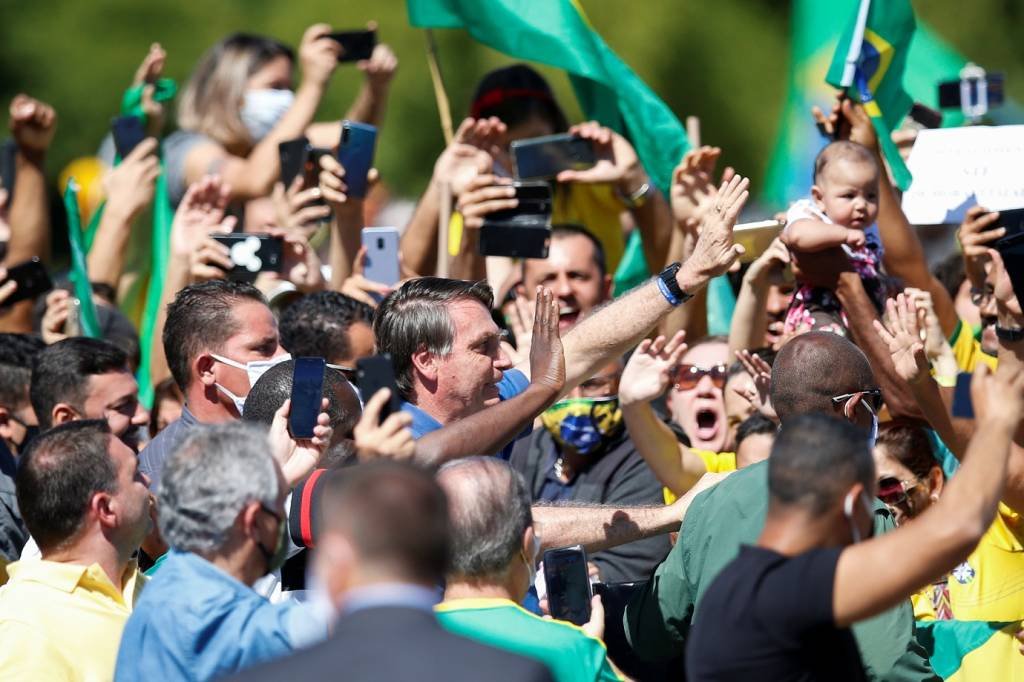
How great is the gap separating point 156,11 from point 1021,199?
10.0m

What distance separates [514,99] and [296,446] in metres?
3.58

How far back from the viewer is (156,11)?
47.3 ft

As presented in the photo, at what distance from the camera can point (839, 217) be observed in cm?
600

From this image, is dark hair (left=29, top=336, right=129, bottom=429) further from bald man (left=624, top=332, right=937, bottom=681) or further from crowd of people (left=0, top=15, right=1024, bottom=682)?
bald man (left=624, top=332, right=937, bottom=681)

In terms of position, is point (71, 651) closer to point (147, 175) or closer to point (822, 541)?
point (822, 541)

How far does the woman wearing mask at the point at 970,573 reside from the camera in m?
5.05

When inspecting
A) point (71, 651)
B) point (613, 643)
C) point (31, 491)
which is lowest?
point (613, 643)

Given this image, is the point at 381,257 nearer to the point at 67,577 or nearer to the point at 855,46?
the point at 855,46

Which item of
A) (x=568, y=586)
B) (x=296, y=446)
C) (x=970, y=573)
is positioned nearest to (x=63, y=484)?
(x=296, y=446)

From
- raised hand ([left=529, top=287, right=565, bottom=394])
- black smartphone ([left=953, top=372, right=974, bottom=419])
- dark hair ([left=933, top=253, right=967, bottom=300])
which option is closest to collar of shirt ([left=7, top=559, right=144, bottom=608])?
raised hand ([left=529, top=287, right=565, bottom=394])

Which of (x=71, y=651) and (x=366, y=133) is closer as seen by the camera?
(x=71, y=651)

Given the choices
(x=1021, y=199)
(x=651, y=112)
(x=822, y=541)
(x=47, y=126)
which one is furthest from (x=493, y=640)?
(x=47, y=126)

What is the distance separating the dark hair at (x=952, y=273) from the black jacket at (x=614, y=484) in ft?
7.17

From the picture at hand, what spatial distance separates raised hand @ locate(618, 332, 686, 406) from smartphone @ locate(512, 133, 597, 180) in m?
1.53
